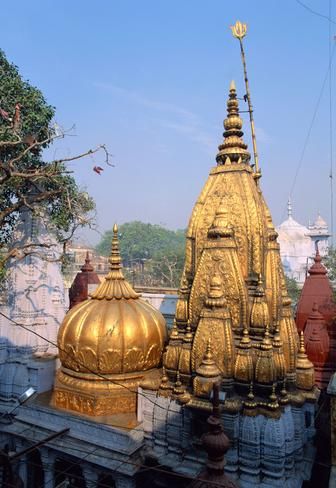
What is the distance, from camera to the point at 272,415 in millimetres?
8383

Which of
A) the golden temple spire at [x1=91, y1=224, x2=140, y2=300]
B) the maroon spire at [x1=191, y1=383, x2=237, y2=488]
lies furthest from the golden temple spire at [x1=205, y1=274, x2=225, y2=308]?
the maroon spire at [x1=191, y1=383, x2=237, y2=488]

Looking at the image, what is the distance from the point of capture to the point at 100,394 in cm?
1008

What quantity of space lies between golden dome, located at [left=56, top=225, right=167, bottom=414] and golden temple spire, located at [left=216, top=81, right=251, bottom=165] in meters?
4.99

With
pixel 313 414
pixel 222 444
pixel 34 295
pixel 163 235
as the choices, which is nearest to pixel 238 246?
pixel 313 414

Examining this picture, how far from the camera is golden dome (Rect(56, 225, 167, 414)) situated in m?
10.3

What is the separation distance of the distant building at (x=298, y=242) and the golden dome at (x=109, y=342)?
46.5 meters

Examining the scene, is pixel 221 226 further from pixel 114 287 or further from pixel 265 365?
pixel 114 287

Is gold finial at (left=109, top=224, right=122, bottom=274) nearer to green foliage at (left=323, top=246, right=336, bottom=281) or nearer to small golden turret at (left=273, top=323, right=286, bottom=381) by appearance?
small golden turret at (left=273, top=323, right=286, bottom=381)

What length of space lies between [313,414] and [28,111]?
14.4 m

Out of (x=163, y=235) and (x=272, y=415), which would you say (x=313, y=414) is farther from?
(x=163, y=235)

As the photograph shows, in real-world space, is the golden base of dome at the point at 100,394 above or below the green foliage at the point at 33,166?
below

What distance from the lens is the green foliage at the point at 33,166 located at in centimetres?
1462

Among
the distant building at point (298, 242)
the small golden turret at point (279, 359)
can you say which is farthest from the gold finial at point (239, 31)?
the distant building at point (298, 242)

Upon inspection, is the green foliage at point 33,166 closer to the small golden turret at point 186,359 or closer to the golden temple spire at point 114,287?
the golden temple spire at point 114,287
